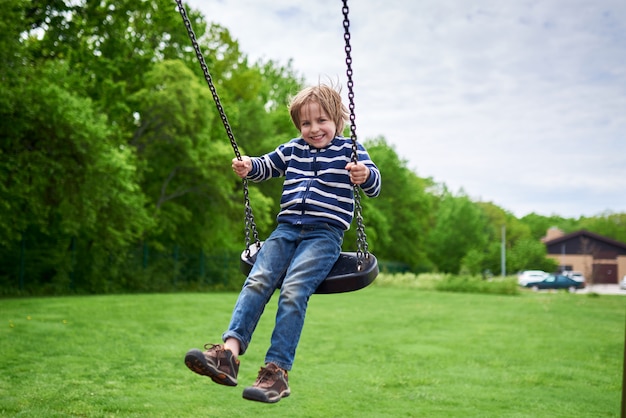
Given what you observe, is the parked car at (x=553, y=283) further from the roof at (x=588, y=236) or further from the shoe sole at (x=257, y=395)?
the shoe sole at (x=257, y=395)

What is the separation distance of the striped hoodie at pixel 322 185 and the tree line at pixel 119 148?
46.2 feet

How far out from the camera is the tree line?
17328 mm

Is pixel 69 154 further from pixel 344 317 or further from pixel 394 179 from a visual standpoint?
pixel 394 179

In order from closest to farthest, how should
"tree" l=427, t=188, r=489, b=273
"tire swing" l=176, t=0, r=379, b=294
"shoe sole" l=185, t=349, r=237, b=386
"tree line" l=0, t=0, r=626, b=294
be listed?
1. "shoe sole" l=185, t=349, r=237, b=386
2. "tire swing" l=176, t=0, r=379, b=294
3. "tree line" l=0, t=0, r=626, b=294
4. "tree" l=427, t=188, r=489, b=273

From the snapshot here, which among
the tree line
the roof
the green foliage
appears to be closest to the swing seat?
the tree line

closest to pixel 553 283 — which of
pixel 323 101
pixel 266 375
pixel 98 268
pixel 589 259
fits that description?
pixel 589 259

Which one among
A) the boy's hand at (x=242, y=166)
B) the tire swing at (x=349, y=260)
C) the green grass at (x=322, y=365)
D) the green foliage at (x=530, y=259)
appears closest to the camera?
the tire swing at (x=349, y=260)

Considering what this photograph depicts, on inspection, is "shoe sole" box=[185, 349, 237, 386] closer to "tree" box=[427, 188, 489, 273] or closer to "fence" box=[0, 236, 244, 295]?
"fence" box=[0, 236, 244, 295]

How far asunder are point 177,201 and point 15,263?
878cm

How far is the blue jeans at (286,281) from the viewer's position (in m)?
3.54

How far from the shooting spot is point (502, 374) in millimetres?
11070

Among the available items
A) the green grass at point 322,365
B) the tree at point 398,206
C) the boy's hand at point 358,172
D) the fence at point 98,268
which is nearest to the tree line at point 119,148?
the fence at point 98,268

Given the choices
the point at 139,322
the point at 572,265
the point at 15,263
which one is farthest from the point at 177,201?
the point at 572,265

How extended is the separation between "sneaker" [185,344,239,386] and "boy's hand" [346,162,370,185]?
1.12 metres
